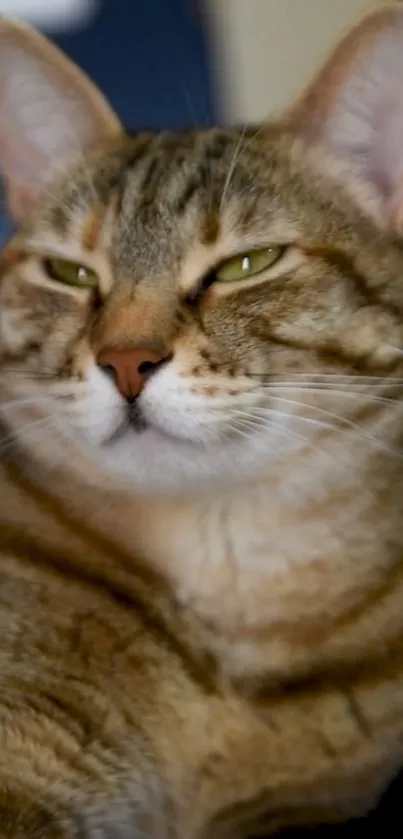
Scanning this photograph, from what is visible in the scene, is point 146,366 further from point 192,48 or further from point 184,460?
point 192,48

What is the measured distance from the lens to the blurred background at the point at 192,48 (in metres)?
1.31

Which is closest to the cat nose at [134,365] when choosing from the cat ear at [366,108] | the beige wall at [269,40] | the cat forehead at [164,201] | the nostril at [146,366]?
the nostril at [146,366]

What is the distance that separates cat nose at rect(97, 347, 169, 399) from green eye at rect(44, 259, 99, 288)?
0.52 ft

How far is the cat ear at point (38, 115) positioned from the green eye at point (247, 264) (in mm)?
244

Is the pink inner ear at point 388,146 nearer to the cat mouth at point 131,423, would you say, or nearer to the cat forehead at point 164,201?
the cat forehead at point 164,201

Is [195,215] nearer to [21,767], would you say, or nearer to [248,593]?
[248,593]

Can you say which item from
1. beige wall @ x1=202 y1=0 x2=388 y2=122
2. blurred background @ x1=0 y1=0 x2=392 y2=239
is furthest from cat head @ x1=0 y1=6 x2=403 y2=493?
beige wall @ x1=202 y1=0 x2=388 y2=122

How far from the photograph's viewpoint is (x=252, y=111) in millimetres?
1479

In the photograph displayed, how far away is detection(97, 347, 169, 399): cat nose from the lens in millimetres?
694

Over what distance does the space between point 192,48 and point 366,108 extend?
2.13 ft

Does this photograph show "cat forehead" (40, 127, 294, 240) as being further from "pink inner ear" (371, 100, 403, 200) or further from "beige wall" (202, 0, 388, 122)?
"beige wall" (202, 0, 388, 122)

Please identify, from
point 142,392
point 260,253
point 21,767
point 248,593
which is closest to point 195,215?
point 260,253

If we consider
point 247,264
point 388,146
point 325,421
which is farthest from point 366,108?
point 325,421

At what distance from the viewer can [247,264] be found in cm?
79
